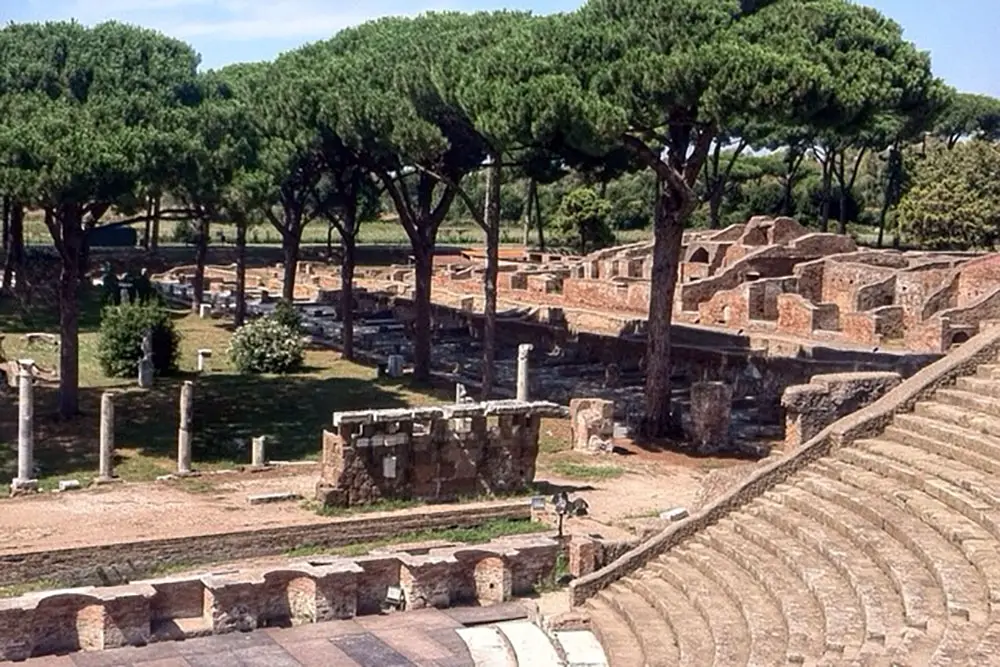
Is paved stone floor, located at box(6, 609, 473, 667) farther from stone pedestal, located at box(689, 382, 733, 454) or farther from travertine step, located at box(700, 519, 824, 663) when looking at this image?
stone pedestal, located at box(689, 382, 733, 454)

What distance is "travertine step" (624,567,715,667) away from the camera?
42.5 ft

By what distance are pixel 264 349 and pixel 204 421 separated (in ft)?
22.4

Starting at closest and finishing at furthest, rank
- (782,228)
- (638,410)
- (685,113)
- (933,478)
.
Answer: (933,478) < (685,113) < (638,410) < (782,228)

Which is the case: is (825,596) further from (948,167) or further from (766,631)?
(948,167)

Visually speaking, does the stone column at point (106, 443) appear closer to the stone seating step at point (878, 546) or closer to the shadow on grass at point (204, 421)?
the shadow on grass at point (204, 421)

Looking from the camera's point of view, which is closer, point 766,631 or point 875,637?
point 875,637

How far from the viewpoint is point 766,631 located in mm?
12789

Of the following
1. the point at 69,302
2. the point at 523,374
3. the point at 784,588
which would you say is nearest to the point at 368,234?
the point at 523,374

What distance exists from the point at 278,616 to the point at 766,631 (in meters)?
5.49

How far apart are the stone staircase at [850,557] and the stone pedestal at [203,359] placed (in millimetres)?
20351

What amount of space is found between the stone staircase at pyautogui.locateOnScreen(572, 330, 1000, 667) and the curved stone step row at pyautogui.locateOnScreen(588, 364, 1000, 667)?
0.02 m

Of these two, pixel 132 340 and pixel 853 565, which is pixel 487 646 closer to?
pixel 853 565

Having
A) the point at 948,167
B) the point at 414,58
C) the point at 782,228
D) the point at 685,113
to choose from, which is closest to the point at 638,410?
the point at 685,113

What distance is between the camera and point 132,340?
32500 millimetres
